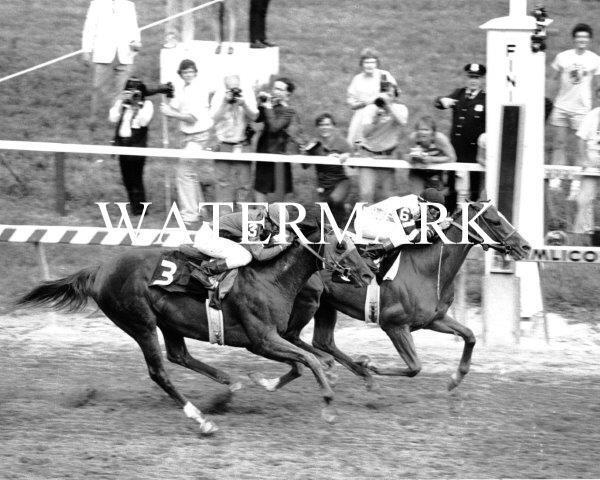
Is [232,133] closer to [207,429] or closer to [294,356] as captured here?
[294,356]

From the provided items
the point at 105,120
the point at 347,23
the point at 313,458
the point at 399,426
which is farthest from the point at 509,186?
the point at 347,23

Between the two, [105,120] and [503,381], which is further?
[105,120]

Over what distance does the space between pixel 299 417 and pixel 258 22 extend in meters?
7.13

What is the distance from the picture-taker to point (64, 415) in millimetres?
9977

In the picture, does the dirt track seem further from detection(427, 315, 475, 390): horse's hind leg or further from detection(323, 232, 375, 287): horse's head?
detection(323, 232, 375, 287): horse's head

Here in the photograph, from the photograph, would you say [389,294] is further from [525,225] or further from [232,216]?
[525,225]

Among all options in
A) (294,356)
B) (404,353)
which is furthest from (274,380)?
(404,353)

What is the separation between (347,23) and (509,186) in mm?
7719

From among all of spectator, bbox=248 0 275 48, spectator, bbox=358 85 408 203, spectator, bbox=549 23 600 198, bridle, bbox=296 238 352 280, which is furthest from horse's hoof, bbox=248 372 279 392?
spectator, bbox=248 0 275 48

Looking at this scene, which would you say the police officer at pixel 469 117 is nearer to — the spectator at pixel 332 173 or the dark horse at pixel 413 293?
the spectator at pixel 332 173

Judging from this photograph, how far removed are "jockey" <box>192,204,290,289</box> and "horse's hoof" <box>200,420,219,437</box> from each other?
1015 millimetres

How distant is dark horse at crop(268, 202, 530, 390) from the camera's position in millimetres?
10609

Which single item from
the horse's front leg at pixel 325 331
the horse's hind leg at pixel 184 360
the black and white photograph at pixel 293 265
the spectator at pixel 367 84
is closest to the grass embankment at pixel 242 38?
the black and white photograph at pixel 293 265

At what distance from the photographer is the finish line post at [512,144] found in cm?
1231
